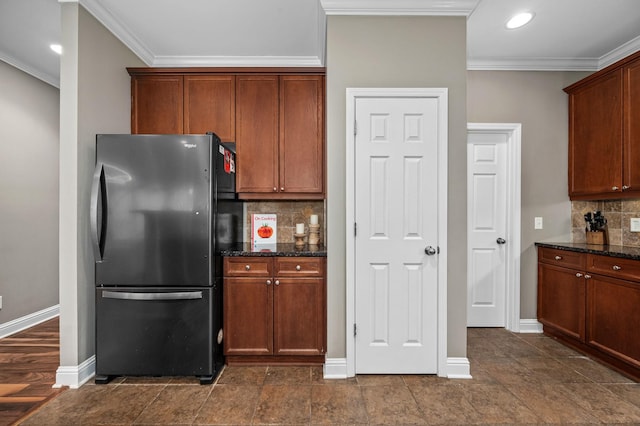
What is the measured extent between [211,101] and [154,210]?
4.13ft

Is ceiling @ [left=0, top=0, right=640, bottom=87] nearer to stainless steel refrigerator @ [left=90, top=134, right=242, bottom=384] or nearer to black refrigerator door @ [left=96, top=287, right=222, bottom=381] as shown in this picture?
stainless steel refrigerator @ [left=90, top=134, right=242, bottom=384]

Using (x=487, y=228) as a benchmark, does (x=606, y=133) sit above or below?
above

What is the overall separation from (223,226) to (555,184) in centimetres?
333

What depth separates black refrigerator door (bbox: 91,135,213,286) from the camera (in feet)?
7.64

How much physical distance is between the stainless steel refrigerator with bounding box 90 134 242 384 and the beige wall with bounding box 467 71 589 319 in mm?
2840

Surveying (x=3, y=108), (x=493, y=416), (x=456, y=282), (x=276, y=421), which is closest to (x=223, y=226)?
(x=276, y=421)

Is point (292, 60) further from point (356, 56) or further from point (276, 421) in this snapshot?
point (276, 421)

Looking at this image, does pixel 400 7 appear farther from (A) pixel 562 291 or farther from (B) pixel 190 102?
(A) pixel 562 291

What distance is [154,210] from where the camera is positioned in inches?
92.0

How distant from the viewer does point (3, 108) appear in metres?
3.24

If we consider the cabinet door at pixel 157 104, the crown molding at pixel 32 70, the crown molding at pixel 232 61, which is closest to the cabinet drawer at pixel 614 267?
the crown molding at pixel 232 61

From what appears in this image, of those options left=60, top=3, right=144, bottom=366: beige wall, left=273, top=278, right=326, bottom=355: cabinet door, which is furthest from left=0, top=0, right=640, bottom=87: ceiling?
left=273, top=278, right=326, bottom=355: cabinet door

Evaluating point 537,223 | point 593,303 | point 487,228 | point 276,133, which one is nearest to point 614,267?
point 593,303

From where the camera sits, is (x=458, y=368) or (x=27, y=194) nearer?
(x=458, y=368)
